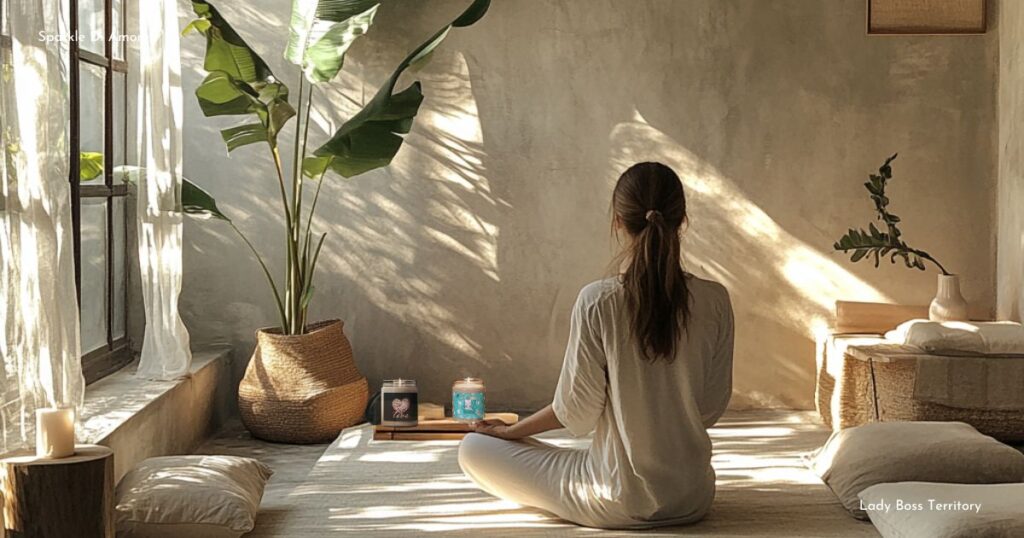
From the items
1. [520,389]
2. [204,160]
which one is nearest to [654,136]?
[520,389]

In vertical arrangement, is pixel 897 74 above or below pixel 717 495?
above

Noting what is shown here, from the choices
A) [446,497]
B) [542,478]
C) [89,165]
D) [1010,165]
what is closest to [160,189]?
[89,165]

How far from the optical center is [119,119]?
15.7ft

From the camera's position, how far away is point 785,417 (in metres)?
5.09

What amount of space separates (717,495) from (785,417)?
1.62 metres

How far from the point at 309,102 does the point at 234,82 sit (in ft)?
1.46

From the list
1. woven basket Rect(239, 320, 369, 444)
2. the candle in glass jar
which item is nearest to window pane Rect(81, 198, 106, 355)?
woven basket Rect(239, 320, 369, 444)

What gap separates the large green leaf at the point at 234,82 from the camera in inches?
172

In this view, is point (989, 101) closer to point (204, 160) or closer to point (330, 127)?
point (330, 127)

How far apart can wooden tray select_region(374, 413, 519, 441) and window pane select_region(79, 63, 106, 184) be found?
1.43m

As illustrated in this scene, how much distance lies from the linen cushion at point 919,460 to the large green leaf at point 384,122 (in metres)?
1.98

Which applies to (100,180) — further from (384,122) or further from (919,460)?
(919,460)

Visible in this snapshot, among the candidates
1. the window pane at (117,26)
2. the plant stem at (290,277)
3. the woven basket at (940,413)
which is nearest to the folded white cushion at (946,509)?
the woven basket at (940,413)

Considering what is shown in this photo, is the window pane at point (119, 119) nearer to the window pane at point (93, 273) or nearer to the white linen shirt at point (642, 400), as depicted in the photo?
the window pane at point (93, 273)
